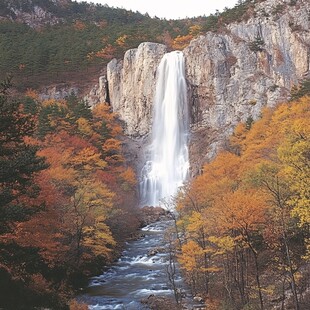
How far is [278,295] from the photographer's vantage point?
66.1 ft

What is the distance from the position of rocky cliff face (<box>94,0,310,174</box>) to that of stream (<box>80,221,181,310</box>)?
2664 cm

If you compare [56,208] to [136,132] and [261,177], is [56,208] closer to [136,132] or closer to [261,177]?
[261,177]

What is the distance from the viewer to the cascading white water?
58.1 m

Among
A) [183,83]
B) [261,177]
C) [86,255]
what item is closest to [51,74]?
[183,83]

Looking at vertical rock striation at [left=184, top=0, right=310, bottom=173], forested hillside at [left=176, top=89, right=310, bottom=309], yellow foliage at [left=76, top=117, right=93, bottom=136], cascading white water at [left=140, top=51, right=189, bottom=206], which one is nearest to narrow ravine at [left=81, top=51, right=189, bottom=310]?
cascading white water at [left=140, top=51, right=189, bottom=206]

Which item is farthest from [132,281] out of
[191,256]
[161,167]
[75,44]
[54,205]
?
[75,44]

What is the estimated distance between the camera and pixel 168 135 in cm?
6281

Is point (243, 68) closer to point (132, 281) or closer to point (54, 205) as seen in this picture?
point (132, 281)

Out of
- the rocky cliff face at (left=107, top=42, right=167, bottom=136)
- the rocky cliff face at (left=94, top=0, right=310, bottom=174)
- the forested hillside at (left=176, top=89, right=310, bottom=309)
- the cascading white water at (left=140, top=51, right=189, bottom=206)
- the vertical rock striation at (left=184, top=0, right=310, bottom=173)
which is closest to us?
the forested hillside at (left=176, top=89, right=310, bottom=309)

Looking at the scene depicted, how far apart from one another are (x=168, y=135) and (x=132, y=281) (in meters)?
38.9

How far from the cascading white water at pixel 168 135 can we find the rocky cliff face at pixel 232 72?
147 centimetres

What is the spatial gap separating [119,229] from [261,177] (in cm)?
1836

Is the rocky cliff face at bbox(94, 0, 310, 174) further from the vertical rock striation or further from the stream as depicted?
the stream

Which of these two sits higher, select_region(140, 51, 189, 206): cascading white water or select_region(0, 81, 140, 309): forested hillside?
select_region(140, 51, 189, 206): cascading white water
